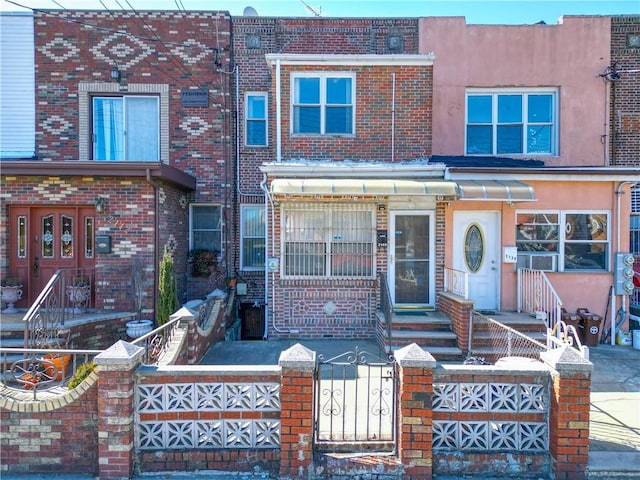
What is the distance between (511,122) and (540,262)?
3.83m

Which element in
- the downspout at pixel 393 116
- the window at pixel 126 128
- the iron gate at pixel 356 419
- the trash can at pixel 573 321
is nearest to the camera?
the iron gate at pixel 356 419

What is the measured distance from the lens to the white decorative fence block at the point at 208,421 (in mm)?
3654

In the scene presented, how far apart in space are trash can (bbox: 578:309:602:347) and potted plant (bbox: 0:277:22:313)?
11.7 m

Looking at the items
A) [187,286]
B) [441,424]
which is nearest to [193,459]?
[441,424]

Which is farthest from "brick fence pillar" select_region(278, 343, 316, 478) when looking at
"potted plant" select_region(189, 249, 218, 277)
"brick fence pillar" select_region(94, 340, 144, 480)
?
"potted plant" select_region(189, 249, 218, 277)

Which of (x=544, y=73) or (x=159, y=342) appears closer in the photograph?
(x=159, y=342)

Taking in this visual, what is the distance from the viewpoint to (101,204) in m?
7.51

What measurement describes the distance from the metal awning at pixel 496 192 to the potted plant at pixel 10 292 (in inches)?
353

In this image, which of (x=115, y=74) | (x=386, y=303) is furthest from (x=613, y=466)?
(x=115, y=74)

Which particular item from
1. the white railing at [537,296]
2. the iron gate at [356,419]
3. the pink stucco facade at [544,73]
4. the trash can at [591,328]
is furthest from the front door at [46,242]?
the trash can at [591,328]

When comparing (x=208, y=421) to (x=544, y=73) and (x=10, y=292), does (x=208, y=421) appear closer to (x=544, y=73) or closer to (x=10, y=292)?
(x=10, y=292)

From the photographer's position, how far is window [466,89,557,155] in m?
9.64

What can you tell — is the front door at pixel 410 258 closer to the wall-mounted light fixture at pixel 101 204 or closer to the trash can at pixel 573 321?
the trash can at pixel 573 321

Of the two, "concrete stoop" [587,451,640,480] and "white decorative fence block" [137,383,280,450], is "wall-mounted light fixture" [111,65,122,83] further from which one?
"concrete stoop" [587,451,640,480]
